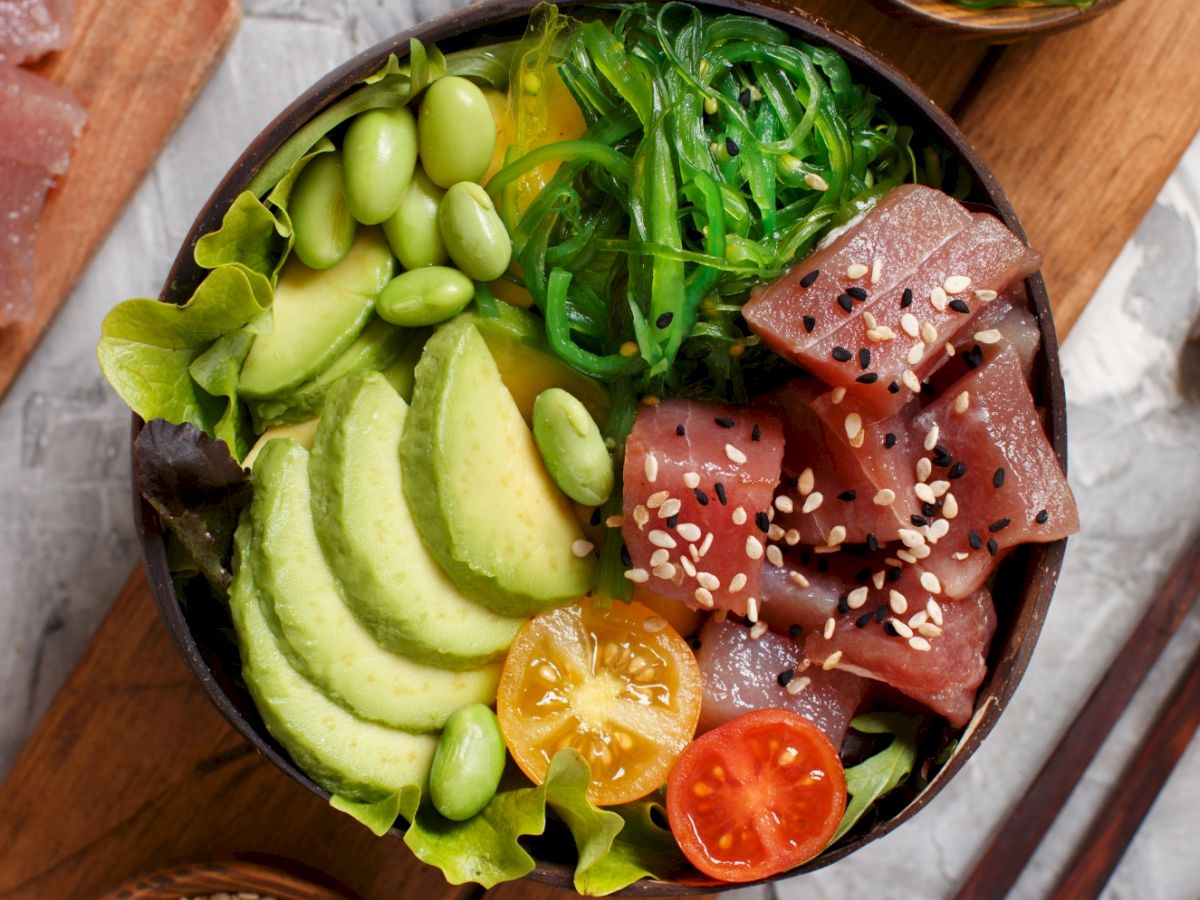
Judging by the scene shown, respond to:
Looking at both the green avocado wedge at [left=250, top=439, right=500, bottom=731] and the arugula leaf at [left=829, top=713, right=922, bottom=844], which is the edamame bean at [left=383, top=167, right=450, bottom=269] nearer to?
the green avocado wedge at [left=250, top=439, right=500, bottom=731]

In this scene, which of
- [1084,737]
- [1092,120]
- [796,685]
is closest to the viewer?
[796,685]

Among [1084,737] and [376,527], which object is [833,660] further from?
[1084,737]

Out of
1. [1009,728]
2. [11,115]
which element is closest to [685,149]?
[11,115]

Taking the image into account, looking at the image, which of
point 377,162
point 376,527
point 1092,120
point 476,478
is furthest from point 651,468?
point 1092,120

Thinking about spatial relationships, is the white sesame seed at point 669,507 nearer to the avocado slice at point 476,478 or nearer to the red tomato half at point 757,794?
the avocado slice at point 476,478

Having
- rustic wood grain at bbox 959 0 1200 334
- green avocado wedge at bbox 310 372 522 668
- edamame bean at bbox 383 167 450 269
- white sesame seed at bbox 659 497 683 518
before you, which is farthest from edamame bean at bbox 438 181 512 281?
rustic wood grain at bbox 959 0 1200 334

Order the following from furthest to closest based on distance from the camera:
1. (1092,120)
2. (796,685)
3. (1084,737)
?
(1084,737), (1092,120), (796,685)
